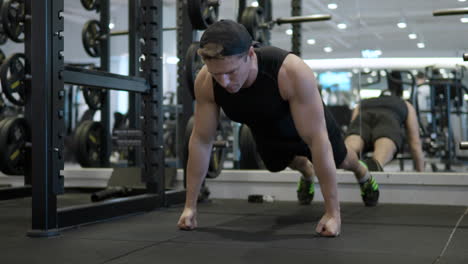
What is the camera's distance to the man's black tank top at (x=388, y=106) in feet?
11.6

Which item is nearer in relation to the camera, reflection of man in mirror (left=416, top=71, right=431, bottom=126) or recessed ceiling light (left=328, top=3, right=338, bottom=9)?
recessed ceiling light (left=328, top=3, right=338, bottom=9)

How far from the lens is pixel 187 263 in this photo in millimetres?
1516

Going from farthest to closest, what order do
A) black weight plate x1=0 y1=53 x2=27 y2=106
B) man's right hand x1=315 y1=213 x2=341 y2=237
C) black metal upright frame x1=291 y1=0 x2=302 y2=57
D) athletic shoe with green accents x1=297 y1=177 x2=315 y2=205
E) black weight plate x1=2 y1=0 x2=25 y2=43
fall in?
black metal upright frame x1=291 y1=0 x2=302 y2=57
black weight plate x1=2 y1=0 x2=25 y2=43
black weight plate x1=0 y1=53 x2=27 y2=106
athletic shoe with green accents x1=297 y1=177 x2=315 y2=205
man's right hand x1=315 y1=213 x2=341 y2=237

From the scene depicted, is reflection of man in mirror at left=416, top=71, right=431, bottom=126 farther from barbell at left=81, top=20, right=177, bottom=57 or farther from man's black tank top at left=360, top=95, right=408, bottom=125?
barbell at left=81, top=20, right=177, bottom=57

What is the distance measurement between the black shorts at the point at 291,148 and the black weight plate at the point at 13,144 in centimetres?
162

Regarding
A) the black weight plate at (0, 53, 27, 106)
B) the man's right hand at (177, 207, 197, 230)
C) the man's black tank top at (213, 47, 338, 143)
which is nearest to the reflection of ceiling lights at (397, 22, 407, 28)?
the man's black tank top at (213, 47, 338, 143)

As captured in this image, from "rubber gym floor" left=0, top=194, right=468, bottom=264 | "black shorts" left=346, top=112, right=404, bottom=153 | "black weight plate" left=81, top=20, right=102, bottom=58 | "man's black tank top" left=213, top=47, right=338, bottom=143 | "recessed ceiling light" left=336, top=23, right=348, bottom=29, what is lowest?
"rubber gym floor" left=0, top=194, right=468, bottom=264

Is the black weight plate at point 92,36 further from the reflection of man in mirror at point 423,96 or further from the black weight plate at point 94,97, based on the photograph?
the reflection of man in mirror at point 423,96

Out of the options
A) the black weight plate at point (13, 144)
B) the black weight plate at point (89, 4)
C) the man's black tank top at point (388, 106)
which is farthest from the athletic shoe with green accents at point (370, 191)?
the black weight plate at point (89, 4)

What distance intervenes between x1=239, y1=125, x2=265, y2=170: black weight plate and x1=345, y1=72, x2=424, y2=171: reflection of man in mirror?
1.96 feet

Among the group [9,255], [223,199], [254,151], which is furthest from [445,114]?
[9,255]

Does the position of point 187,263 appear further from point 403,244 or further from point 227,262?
point 403,244

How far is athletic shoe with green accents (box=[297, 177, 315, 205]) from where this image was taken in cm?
305

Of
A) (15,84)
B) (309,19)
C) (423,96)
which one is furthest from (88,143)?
(423,96)
